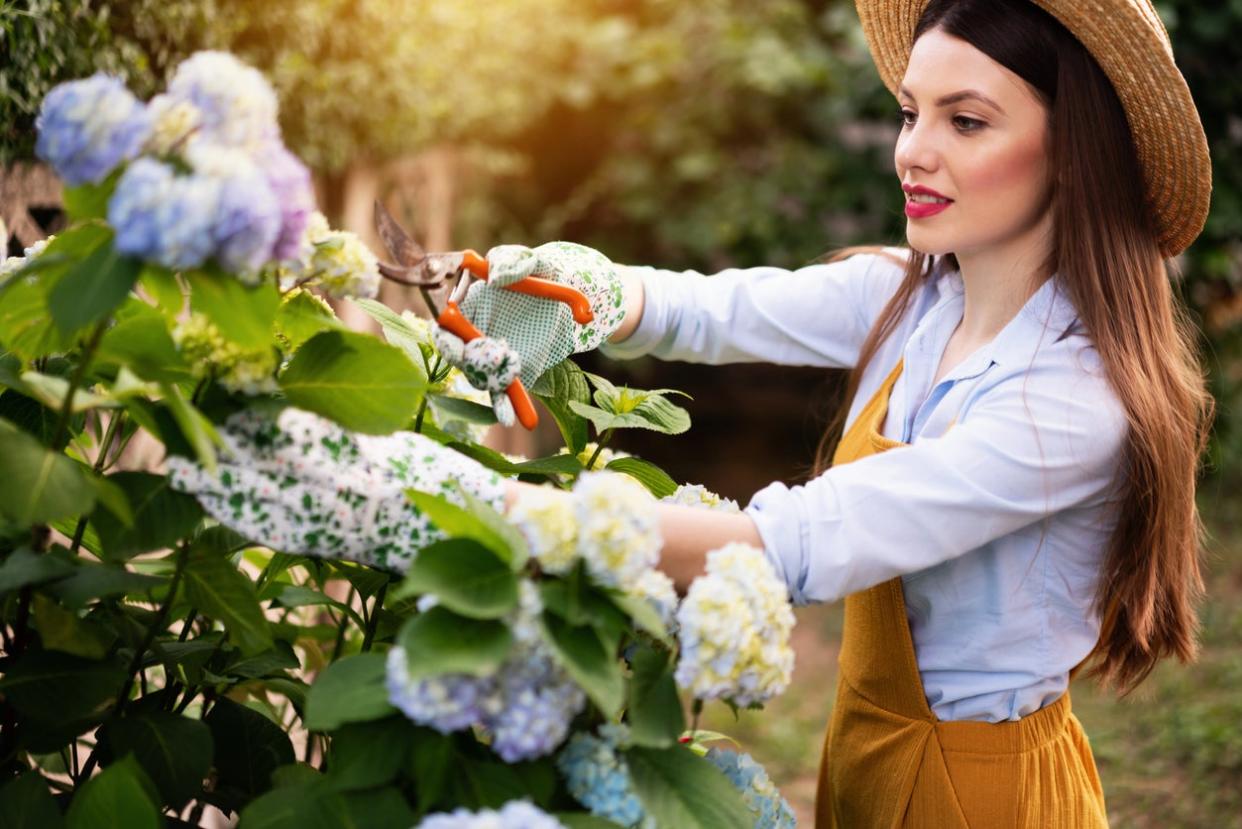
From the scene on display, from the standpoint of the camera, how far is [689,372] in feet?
20.2

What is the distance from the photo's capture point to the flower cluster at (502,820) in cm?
77

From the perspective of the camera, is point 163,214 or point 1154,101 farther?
point 1154,101

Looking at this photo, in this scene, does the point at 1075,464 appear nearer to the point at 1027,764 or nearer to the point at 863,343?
the point at 1027,764

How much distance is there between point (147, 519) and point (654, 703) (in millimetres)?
435

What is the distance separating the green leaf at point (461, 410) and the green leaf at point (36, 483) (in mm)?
347

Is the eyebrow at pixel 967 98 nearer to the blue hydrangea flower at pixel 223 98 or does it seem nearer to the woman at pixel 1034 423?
the woman at pixel 1034 423

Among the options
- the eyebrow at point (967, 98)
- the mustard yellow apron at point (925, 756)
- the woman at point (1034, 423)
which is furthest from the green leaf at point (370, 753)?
the eyebrow at point (967, 98)

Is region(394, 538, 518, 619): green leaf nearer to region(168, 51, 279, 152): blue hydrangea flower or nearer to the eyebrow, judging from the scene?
region(168, 51, 279, 152): blue hydrangea flower

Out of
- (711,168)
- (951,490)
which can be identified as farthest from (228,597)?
(711,168)

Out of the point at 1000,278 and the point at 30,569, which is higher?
the point at 1000,278

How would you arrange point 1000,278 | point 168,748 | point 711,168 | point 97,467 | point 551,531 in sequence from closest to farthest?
1. point 551,531
2. point 168,748
3. point 97,467
4. point 1000,278
5. point 711,168

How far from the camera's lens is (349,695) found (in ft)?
2.93

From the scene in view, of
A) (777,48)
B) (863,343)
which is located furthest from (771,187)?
Answer: (863,343)

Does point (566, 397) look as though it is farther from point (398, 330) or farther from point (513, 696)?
point (513, 696)
